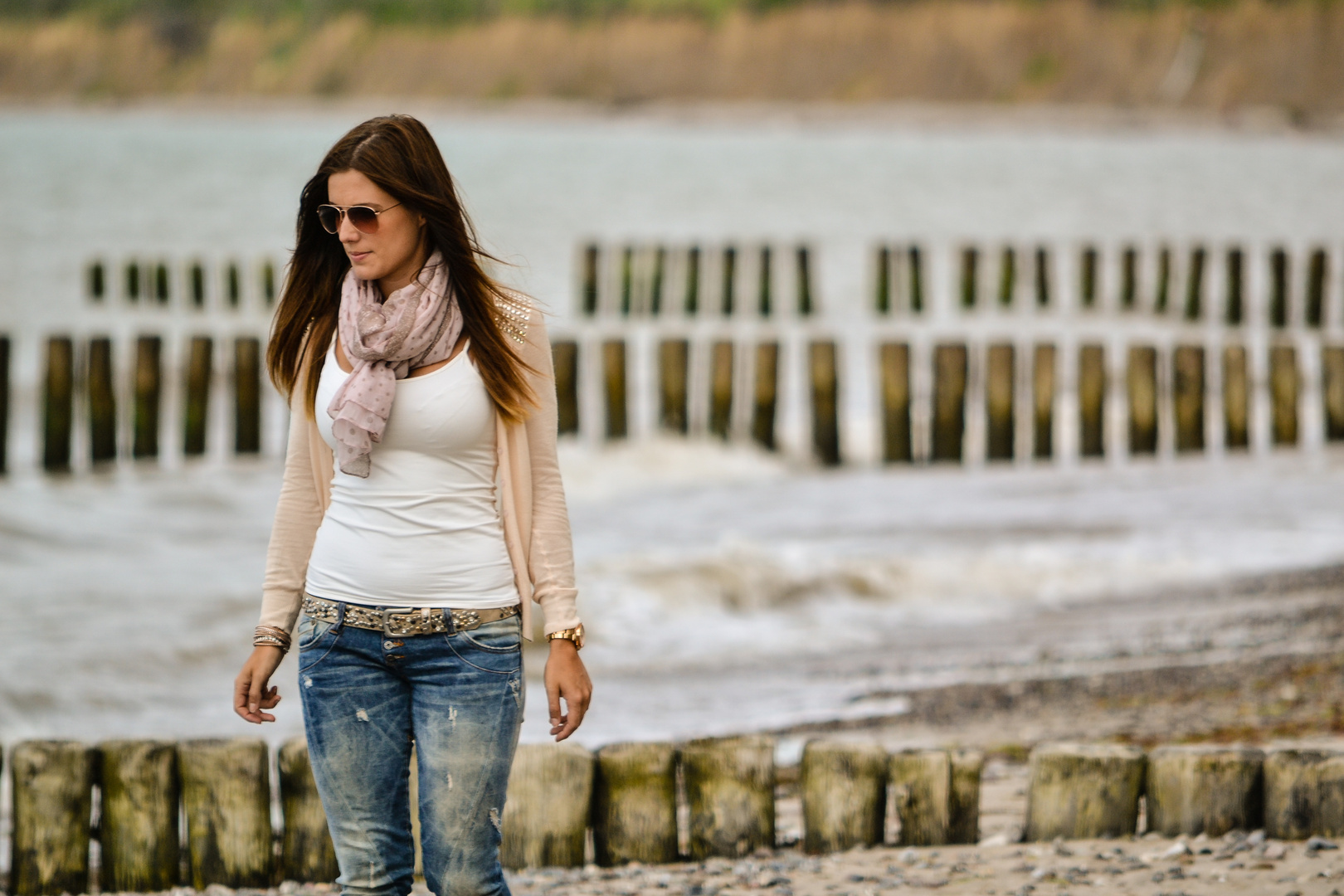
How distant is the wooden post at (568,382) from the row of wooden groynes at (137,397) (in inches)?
91.9

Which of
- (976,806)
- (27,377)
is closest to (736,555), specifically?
(976,806)

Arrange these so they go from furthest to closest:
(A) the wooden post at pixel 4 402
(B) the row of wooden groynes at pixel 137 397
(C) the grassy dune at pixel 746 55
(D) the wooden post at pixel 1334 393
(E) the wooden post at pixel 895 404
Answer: (C) the grassy dune at pixel 746 55 → (B) the row of wooden groynes at pixel 137 397 → (E) the wooden post at pixel 895 404 → (D) the wooden post at pixel 1334 393 → (A) the wooden post at pixel 4 402

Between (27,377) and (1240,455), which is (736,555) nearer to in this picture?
(1240,455)

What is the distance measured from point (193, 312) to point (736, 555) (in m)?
18.1

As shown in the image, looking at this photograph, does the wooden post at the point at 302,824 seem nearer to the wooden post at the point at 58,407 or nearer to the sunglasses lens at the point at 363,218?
the sunglasses lens at the point at 363,218

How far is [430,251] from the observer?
8.49 ft

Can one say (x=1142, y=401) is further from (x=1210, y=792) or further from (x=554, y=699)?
(x=554, y=699)

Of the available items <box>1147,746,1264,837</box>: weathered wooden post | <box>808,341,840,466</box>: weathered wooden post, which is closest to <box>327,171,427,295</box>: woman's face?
<box>1147,746,1264,837</box>: weathered wooden post

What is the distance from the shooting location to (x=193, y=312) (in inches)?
966

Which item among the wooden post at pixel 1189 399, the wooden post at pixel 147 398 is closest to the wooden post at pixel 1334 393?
the wooden post at pixel 1189 399

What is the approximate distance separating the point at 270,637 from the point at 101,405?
10.7m

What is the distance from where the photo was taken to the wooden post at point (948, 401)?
12.0 meters

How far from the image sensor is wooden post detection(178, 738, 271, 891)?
364cm

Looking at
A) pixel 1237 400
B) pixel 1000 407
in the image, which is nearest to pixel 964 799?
→ pixel 1000 407
